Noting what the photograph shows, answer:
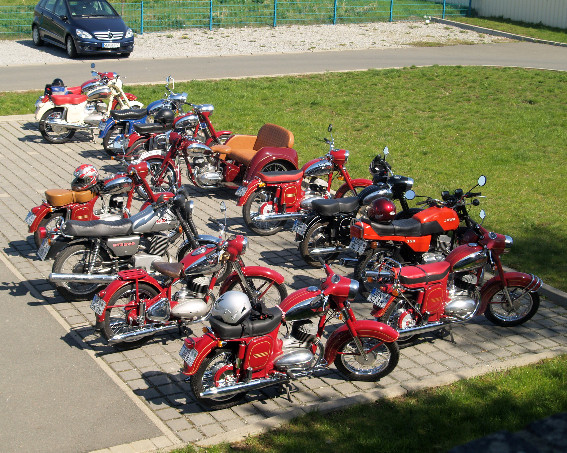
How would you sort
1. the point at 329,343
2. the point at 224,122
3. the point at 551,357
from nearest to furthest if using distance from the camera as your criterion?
the point at 329,343 < the point at 551,357 < the point at 224,122

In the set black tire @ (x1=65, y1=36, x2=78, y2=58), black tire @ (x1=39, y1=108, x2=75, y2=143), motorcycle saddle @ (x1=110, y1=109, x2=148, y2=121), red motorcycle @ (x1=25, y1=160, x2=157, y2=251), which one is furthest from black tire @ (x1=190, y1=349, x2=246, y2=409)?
black tire @ (x1=65, y1=36, x2=78, y2=58)

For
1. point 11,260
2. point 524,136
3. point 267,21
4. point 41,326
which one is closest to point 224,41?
point 267,21

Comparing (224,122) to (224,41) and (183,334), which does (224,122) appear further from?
(224,41)

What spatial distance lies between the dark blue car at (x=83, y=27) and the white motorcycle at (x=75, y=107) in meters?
7.36

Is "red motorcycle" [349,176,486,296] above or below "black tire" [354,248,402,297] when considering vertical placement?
above

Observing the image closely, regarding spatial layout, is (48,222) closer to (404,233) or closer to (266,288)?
(266,288)

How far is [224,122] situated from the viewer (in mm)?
15133

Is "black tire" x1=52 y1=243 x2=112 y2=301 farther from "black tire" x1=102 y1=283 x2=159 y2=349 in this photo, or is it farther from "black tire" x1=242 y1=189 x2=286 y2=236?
"black tire" x1=242 y1=189 x2=286 y2=236

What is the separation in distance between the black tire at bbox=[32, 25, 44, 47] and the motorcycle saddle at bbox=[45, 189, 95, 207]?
599 inches

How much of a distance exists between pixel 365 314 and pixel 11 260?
13.8ft

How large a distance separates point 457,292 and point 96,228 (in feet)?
11.8

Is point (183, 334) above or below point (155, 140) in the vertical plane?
below

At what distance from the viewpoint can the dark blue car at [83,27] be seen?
68.3 feet

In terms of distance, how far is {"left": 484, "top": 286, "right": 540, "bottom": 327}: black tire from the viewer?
301 inches
